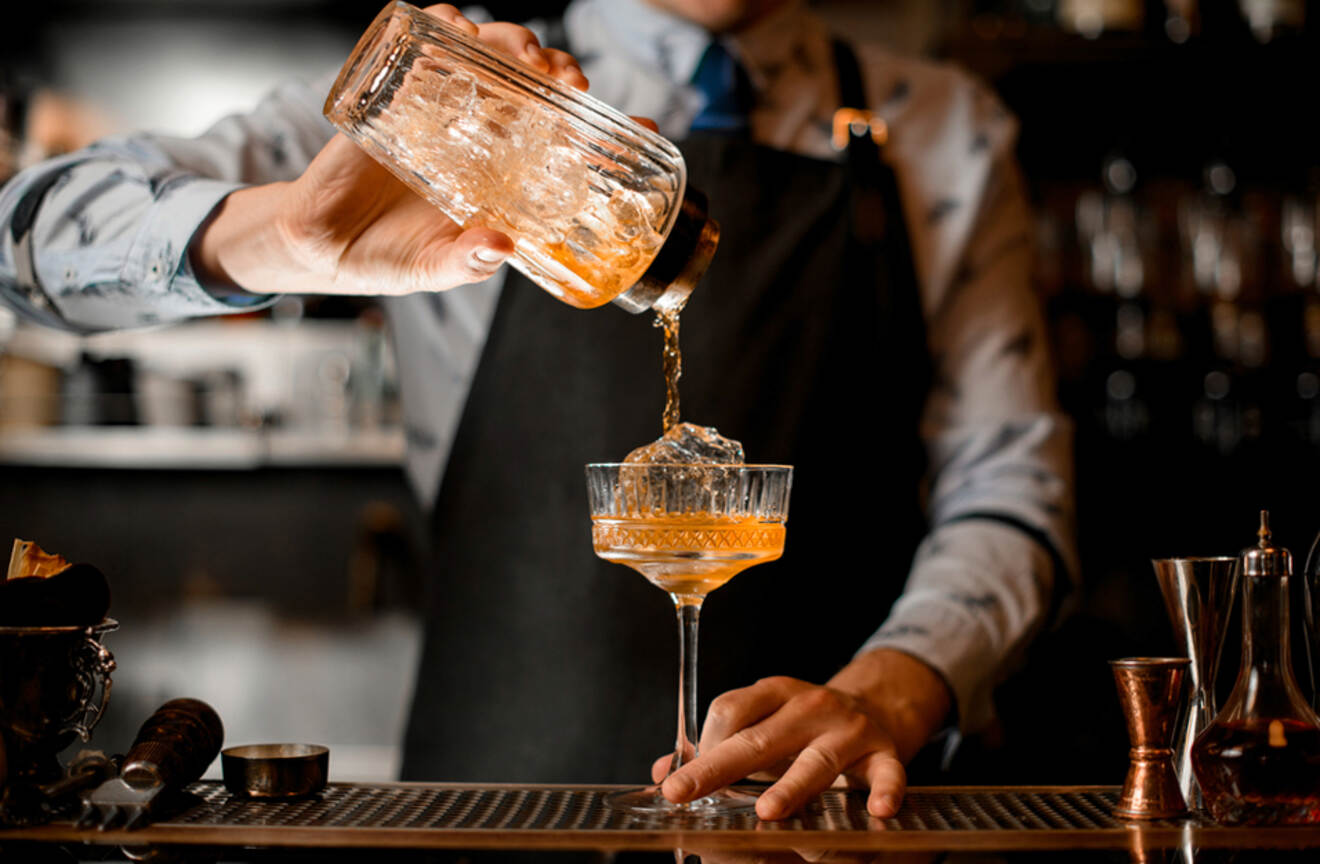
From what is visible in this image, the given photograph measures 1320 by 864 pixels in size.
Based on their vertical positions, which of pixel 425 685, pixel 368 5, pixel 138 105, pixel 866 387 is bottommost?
pixel 425 685

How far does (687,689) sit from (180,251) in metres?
0.56

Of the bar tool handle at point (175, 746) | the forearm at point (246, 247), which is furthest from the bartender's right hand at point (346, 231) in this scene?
the bar tool handle at point (175, 746)

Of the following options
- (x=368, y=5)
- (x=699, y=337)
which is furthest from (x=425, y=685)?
(x=368, y=5)

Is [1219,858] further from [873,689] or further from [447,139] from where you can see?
[447,139]

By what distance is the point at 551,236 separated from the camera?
83 cm

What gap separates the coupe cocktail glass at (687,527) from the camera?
0.84 meters

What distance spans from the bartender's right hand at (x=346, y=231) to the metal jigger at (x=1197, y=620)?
1.63 ft

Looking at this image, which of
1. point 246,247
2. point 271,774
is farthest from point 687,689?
point 246,247

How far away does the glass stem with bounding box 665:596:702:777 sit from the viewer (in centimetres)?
85

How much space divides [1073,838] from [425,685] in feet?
2.88

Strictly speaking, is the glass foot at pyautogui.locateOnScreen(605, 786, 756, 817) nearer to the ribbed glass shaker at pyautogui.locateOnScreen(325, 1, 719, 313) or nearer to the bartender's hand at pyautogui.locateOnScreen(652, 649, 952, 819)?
the bartender's hand at pyautogui.locateOnScreen(652, 649, 952, 819)

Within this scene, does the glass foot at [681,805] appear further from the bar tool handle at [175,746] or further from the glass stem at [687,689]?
the bar tool handle at [175,746]

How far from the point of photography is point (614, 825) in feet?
2.48

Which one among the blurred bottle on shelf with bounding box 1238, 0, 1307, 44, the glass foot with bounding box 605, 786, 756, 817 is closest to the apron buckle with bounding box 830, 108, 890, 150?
the glass foot with bounding box 605, 786, 756, 817
